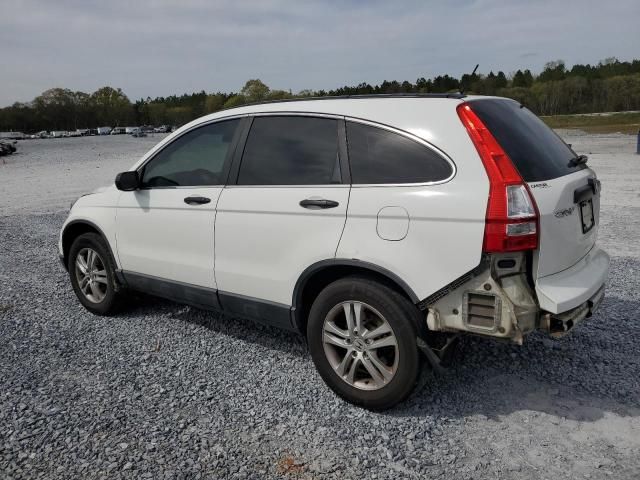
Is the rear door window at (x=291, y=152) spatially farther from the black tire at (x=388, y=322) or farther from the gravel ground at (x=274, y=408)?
the gravel ground at (x=274, y=408)

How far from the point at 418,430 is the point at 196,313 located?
270cm

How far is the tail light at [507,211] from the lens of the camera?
268 cm

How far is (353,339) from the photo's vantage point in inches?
127

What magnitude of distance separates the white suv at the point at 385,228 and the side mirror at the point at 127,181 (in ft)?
1.31

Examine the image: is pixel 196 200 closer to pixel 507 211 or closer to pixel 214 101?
pixel 507 211

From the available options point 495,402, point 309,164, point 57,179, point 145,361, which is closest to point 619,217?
point 495,402

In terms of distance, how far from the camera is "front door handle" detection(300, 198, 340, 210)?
3.20 meters

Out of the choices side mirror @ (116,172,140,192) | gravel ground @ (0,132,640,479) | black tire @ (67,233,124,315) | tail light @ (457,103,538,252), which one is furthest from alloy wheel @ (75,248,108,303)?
tail light @ (457,103,538,252)

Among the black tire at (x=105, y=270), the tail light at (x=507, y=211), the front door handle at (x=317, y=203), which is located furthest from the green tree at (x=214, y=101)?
the tail light at (x=507, y=211)

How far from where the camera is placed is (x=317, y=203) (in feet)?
10.7

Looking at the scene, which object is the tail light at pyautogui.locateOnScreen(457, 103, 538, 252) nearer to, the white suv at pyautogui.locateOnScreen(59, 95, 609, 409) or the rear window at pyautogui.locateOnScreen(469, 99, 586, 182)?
the white suv at pyautogui.locateOnScreen(59, 95, 609, 409)

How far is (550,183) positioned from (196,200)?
2.45m

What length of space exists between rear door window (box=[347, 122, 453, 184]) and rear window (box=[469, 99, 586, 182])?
1.22 ft

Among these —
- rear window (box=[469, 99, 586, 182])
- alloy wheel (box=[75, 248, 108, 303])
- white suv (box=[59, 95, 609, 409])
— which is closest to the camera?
white suv (box=[59, 95, 609, 409])
